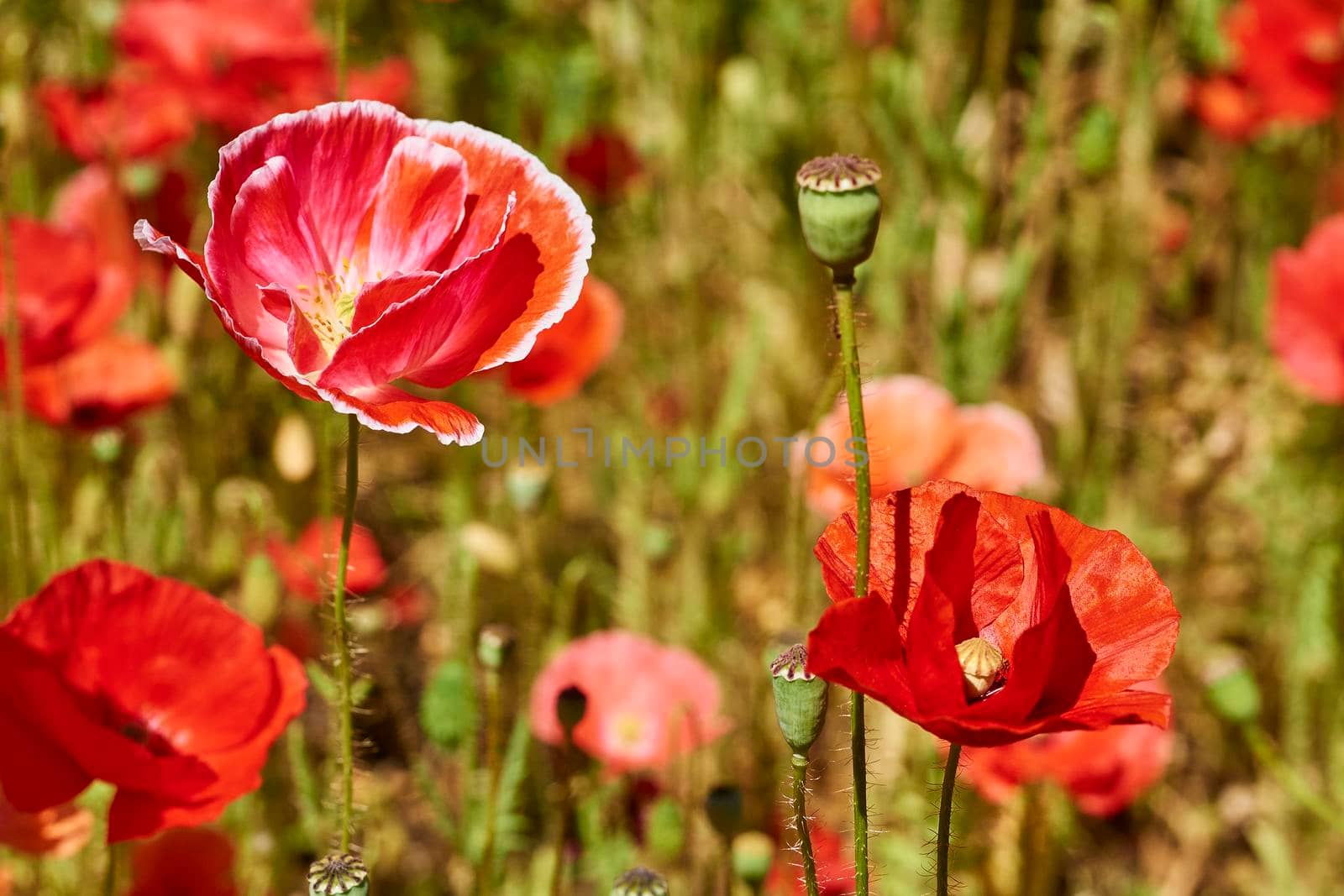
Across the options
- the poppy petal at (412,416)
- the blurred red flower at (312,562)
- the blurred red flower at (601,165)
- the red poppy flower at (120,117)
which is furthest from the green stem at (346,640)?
the blurred red flower at (601,165)

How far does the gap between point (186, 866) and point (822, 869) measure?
63cm

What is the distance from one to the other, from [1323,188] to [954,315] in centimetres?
93

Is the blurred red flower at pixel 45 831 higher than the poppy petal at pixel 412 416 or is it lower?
lower

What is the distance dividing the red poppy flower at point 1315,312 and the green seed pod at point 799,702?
1.15 metres

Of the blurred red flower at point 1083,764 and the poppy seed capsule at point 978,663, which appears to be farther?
the blurred red flower at point 1083,764

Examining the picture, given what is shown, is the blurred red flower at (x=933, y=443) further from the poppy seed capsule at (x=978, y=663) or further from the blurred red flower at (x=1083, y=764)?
the poppy seed capsule at (x=978, y=663)

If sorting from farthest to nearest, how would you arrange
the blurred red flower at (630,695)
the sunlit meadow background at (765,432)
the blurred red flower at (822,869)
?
the sunlit meadow background at (765,432), the blurred red flower at (630,695), the blurred red flower at (822,869)

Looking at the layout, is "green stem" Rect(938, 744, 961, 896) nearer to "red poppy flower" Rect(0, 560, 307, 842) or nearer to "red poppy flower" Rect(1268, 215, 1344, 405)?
→ "red poppy flower" Rect(0, 560, 307, 842)

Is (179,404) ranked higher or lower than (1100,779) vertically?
higher

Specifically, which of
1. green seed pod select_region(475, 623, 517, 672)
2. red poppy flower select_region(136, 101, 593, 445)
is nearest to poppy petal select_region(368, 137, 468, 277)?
red poppy flower select_region(136, 101, 593, 445)

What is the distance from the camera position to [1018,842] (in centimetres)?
153

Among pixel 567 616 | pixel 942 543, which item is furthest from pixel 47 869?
pixel 942 543

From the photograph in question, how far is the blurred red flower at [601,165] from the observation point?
83.7 inches

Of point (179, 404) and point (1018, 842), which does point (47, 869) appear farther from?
point (1018, 842)
